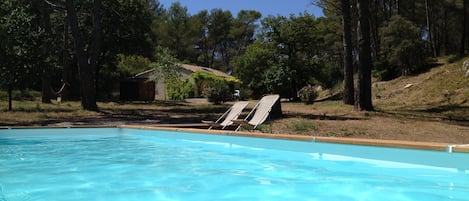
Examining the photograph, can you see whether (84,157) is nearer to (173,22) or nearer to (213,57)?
(173,22)

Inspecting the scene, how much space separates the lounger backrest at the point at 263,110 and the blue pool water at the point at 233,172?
2699 millimetres

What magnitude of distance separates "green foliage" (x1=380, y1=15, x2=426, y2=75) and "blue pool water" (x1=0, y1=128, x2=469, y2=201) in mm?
20979

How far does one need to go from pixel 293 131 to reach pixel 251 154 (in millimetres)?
3343

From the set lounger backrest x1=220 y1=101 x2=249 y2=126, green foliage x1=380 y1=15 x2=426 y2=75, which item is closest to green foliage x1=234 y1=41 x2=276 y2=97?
green foliage x1=380 y1=15 x2=426 y2=75

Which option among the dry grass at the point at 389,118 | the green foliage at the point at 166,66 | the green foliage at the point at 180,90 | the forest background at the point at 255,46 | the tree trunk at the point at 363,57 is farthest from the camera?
the green foliage at the point at 180,90

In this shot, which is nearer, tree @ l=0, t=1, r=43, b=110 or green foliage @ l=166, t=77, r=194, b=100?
tree @ l=0, t=1, r=43, b=110

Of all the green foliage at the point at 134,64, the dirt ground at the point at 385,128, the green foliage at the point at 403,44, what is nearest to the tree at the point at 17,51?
the dirt ground at the point at 385,128

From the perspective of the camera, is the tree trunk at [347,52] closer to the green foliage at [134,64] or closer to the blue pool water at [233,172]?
the blue pool water at [233,172]

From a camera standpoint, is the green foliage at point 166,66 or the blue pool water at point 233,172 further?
the green foliage at point 166,66

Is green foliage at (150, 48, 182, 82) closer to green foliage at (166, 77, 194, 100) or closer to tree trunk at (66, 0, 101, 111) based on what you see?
green foliage at (166, 77, 194, 100)

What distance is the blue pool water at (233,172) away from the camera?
490cm

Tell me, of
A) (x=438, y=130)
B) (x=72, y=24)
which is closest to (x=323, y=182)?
(x=438, y=130)

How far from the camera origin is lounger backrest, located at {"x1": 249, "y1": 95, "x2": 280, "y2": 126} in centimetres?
1223

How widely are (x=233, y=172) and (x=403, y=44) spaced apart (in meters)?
23.4
